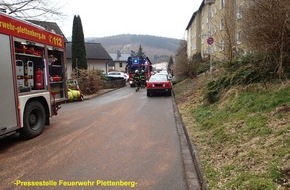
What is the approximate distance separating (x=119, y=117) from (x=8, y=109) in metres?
5.11

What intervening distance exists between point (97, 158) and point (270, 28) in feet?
19.0

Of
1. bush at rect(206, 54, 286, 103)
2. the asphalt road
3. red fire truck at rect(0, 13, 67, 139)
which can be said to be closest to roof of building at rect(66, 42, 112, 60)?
bush at rect(206, 54, 286, 103)

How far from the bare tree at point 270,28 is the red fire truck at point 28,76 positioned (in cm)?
606

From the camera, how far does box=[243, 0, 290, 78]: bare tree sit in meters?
7.95

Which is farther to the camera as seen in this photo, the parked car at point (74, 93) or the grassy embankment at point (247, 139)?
the parked car at point (74, 93)

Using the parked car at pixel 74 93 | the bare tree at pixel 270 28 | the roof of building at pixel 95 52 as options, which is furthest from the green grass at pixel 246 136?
the roof of building at pixel 95 52

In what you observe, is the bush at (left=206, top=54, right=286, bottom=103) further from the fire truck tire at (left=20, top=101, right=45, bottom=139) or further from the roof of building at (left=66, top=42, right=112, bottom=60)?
the roof of building at (left=66, top=42, right=112, bottom=60)

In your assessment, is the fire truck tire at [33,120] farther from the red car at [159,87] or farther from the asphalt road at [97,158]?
the red car at [159,87]

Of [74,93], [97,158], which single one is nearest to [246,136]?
[97,158]

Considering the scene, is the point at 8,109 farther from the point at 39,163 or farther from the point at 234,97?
the point at 234,97

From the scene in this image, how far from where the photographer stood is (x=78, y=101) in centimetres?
1855

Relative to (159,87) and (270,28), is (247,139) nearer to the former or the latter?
(270,28)

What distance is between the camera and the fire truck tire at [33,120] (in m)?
7.85

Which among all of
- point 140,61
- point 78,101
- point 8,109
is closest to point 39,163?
point 8,109
